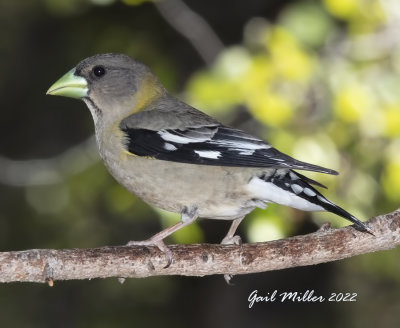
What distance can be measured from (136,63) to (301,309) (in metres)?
4.70

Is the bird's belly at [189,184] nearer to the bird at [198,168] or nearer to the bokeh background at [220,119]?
the bird at [198,168]

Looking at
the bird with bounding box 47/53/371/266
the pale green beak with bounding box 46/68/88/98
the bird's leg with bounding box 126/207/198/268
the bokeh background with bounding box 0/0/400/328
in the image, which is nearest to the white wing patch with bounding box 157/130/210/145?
the bird with bounding box 47/53/371/266

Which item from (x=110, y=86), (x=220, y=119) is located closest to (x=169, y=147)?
(x=110, y=86)

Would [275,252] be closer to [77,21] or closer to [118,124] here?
[118,124]

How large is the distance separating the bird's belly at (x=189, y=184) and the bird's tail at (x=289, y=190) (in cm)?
9

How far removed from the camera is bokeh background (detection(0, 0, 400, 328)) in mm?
6133

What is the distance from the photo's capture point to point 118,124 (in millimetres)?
5461

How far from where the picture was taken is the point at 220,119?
23.1 ft

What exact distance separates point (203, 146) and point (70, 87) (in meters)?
1.11

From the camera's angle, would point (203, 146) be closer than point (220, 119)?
Yes

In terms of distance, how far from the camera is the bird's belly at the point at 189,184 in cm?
508

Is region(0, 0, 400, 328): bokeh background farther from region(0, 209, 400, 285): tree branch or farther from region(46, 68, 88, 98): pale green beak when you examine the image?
region(0, 209, 400, 285): tree branch

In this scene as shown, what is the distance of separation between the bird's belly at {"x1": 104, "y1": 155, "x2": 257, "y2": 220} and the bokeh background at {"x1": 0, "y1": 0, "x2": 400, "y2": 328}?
0.88 metres

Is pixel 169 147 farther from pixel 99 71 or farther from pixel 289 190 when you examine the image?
pixel 99 71
